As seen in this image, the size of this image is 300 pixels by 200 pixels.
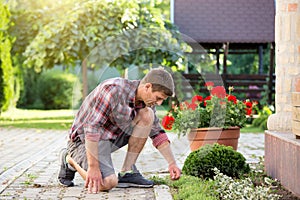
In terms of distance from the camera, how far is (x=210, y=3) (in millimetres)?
14383

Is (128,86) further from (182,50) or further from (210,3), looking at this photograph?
(210,3)

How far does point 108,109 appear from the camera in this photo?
13.4ft

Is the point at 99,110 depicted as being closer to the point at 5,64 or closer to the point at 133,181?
the point at 133,181

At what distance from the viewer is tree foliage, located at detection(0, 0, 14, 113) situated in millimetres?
12180

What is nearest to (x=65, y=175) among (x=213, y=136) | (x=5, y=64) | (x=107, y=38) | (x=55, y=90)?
(x=213, y=136)

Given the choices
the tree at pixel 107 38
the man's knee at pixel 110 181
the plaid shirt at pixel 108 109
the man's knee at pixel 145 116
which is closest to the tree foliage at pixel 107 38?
the tree at pixel 107 38

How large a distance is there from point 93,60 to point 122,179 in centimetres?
724

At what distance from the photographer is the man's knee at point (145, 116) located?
4.34 m

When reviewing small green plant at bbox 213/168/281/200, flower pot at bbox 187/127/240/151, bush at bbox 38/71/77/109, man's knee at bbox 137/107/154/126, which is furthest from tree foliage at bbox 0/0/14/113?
small green plant at bbox 213/168/281/200

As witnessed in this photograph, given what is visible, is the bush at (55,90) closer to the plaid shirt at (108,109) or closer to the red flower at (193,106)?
the red flower at (193,106)

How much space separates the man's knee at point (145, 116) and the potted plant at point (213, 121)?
1.34 m

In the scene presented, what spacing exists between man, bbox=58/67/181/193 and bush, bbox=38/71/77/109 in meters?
13.4

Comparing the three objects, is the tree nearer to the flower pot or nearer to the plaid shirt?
the flower pot

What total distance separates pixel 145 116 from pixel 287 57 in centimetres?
142
